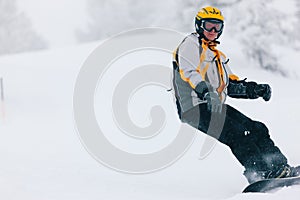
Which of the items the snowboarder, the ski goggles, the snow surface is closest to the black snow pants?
the snowboarder

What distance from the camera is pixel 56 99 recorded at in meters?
16.2

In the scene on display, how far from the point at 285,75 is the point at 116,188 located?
44.9ft

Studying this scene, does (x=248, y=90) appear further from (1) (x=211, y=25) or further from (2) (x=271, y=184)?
(2) (x=271, y=184)

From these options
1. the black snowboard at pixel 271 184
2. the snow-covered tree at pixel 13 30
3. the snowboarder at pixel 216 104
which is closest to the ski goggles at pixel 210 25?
the snowboarder at pixel 216 104

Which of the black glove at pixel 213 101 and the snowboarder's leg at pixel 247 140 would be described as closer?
the black glove at pixel 213 101

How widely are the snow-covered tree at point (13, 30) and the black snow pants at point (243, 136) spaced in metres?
35.9

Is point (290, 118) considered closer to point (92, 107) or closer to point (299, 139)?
point (299, 139)

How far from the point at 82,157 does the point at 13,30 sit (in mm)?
34751

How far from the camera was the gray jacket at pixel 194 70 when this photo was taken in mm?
5910

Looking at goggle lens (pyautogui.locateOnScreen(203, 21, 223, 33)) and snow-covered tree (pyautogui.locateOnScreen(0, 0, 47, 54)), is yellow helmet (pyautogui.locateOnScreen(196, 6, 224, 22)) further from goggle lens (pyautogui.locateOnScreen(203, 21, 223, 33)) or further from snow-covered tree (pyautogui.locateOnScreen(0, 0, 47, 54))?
snow-covered tree (pyautogui.locateOnScreen(0, 0, 47, 54))

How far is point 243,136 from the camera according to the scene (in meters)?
5.83

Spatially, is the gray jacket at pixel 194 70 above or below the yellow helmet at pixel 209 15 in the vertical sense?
below

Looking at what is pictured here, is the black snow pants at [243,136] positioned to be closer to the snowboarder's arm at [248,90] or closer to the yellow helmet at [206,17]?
the snowboarder's arm at [248,90]

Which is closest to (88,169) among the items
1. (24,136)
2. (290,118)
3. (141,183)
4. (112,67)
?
(141,183)
